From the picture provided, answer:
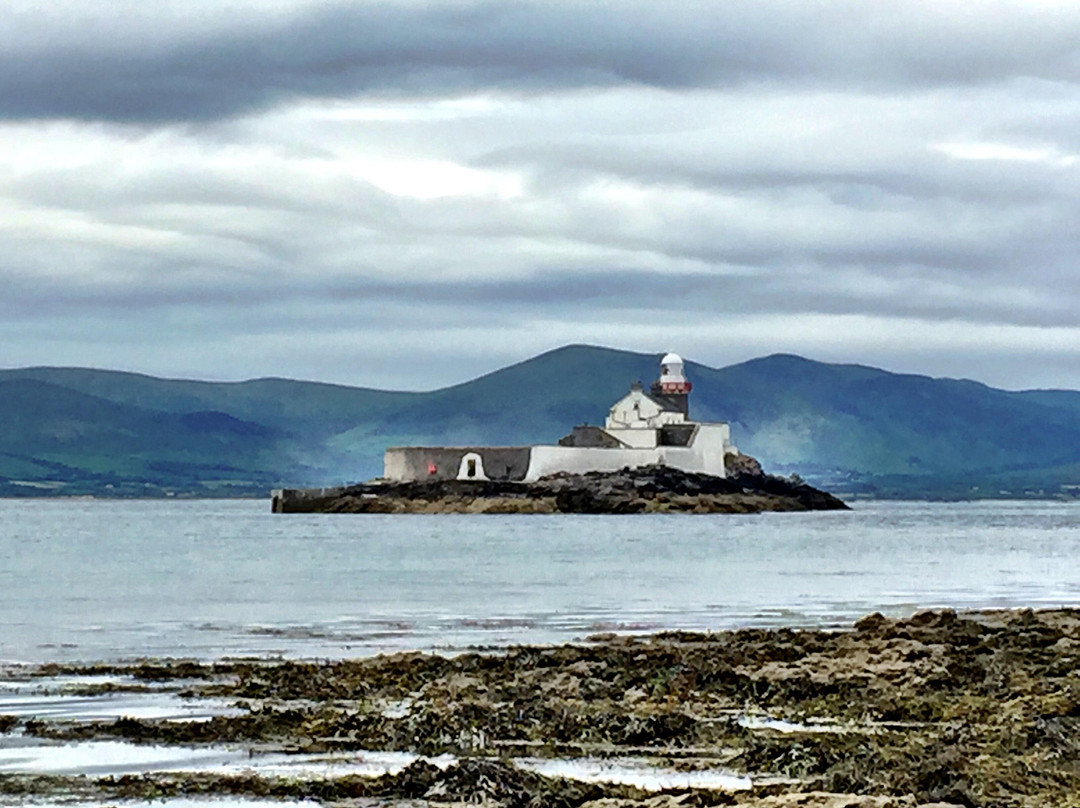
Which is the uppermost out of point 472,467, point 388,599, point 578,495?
point 472,467

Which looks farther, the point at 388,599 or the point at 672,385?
the point at 672,385

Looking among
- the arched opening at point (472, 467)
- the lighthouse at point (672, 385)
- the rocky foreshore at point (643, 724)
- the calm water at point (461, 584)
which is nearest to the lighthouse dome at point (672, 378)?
the lighthouse at point (672, 385)

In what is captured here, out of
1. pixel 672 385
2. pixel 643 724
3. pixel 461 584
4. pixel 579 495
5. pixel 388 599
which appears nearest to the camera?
pixel 643 724

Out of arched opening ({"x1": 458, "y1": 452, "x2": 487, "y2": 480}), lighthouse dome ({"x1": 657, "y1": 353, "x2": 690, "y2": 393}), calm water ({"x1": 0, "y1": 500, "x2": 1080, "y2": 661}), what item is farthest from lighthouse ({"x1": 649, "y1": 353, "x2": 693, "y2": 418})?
calm water ({"x1": 0, "y1": 500, "x2": 1080, "y2": 661})

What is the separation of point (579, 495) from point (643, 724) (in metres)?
94.3

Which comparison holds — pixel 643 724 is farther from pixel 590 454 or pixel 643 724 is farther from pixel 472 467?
pixel 472 467

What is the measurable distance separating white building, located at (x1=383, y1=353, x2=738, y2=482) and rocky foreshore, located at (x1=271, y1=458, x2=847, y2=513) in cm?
61

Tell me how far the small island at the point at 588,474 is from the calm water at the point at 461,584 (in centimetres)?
2216

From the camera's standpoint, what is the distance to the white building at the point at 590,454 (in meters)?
107

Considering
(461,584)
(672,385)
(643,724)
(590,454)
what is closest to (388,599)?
(461,584)

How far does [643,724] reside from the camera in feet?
45.7

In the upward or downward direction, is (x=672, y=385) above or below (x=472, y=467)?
above

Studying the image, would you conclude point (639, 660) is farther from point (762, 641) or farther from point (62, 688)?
point (62, 688)

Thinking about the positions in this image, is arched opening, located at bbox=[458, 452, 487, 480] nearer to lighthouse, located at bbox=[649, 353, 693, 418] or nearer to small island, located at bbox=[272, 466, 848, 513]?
small island, located at bbox=[272, 466, 848, 513]
